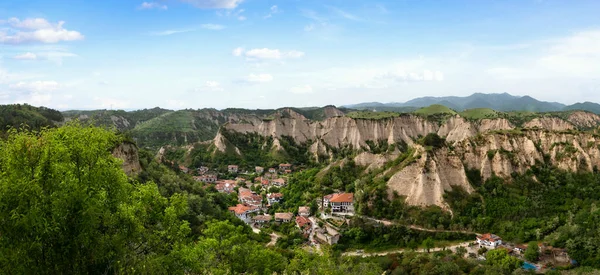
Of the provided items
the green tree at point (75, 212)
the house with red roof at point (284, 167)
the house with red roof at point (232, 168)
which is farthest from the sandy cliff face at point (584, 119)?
the green tree at point (75, 212)

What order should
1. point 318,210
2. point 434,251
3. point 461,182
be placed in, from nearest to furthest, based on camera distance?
point 434,251 → point 461,182 → point 318,210

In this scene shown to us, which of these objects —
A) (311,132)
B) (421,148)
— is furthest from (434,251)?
(311,132)

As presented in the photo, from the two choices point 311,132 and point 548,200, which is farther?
point 311,132

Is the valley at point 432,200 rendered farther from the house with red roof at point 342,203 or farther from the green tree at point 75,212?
the green tree at point 75,212

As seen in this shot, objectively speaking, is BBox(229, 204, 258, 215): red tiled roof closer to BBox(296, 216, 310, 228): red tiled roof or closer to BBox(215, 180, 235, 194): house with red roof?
BBox(296, 216, 310, 228): red tiled roof

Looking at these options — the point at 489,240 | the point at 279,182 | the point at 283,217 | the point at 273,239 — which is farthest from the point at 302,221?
the point at 279,182

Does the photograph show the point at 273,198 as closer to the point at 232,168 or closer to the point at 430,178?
the point at 430,178

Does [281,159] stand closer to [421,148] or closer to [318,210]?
[318,210]
